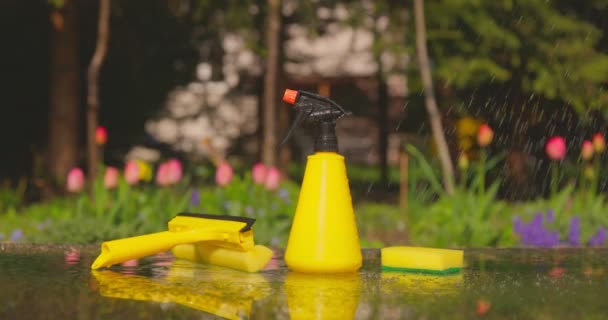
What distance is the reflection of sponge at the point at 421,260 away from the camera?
233 centimetres

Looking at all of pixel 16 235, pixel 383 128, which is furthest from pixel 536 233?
pixel 383 128

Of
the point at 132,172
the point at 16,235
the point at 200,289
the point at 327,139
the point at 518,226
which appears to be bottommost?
the point at 16,235

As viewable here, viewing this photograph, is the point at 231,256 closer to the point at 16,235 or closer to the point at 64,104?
the point at 16,235

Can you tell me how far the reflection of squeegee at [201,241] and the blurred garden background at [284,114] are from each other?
99.2 inches

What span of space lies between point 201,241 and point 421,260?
1.90 ft

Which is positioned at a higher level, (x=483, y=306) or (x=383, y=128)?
(x=383, y=128)

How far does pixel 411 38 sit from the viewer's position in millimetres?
7977

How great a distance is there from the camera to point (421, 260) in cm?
234

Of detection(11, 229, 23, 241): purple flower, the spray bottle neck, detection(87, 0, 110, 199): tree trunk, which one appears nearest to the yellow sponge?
the spray bottle neck

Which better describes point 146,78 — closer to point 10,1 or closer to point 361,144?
point 10,1

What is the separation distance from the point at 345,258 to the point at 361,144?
1527 centimetres

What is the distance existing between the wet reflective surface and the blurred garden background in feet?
8.42

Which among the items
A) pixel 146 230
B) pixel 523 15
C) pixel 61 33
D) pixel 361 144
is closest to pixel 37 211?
pixel 146 230

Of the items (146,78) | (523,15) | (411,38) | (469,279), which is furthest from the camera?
(146,78)
